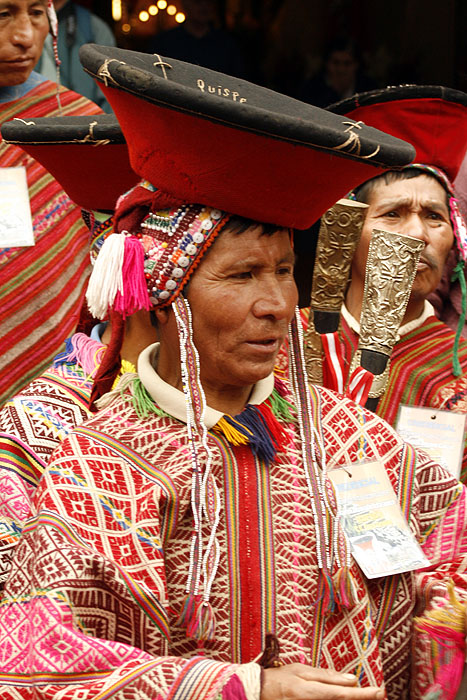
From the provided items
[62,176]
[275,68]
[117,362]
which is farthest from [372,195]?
[275,68]

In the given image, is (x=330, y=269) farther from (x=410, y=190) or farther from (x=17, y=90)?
(x=17, y=90)

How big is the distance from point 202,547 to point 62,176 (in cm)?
134

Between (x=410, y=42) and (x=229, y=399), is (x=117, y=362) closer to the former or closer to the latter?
(x=229, y=399)

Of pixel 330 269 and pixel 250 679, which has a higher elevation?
pixel 330 269

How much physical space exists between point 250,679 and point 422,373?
5.87 ft

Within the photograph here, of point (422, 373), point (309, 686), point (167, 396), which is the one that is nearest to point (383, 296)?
point (422, 373)

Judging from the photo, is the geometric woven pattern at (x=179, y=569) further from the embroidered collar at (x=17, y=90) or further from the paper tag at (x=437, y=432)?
the embroidered collar at (x=17, y=90)

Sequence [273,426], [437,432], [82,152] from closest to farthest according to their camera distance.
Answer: [273,426]
[82,152]
[437,432]

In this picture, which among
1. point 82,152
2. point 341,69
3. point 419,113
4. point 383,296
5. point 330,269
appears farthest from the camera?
point 341,69

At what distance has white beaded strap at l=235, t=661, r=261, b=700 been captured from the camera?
1608 mm

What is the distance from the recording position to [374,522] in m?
2.11

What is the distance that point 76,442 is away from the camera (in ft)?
6.29

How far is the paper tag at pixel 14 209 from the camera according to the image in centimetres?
375

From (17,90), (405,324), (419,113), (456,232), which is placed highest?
(17,90)
